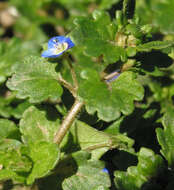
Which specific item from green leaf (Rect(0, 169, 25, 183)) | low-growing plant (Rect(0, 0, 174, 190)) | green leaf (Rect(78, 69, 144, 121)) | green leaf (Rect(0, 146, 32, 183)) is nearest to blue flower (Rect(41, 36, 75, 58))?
low-growing plant (Rect(0, 0, 174, 190))

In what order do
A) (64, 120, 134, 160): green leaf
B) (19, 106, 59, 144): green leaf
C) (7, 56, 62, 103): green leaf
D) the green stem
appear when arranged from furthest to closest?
(19, 106, 59, 144): green leaf, (64, 120, 134, 160): green leaf, (7, 56, 62, 103): green leaf, the green stem

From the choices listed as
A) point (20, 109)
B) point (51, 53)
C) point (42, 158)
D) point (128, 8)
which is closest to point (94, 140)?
point (42, 158)

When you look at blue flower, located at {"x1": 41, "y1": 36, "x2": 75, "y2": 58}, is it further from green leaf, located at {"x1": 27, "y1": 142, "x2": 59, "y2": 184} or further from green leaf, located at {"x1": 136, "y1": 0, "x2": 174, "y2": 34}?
green leaf, located at {"x1": 136, "y1": 0, "x2": 174, "y2": 34}

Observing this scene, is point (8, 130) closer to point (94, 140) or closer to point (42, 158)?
point (42, 158)

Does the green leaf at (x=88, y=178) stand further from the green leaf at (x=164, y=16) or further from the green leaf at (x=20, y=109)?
the green leaf at (x=164, y=16)

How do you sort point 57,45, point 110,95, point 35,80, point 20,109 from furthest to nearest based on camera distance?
point 20,109
point 57,45
point 35,80
point 110,95

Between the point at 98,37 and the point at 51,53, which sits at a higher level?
the point at 98,37
